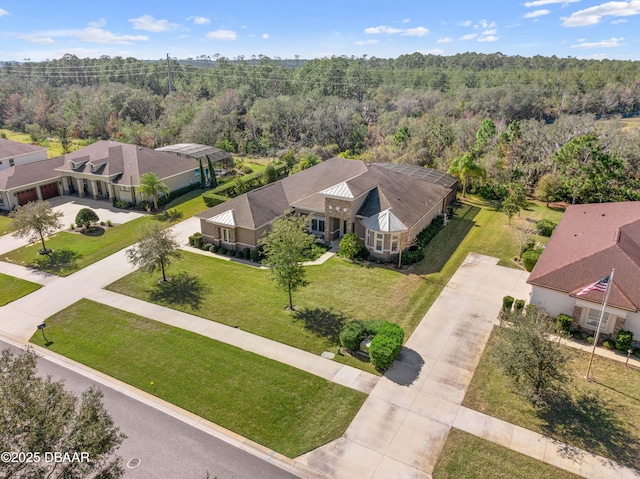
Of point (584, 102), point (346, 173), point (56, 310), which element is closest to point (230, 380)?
point (56, 310)

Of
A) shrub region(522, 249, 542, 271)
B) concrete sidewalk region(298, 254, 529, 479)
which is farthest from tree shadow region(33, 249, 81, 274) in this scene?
shrub region(522, 249, 542, 271)

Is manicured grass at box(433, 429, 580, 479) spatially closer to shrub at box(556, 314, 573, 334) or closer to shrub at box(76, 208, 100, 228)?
shrub at box(556, 314, 573, 334)

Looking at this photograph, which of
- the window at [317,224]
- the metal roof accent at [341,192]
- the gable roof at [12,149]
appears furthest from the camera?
the gable roof at [12,149]

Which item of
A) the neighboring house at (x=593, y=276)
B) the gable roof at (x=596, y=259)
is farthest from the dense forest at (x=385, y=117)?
the neighboring house at (x=593, y=276)

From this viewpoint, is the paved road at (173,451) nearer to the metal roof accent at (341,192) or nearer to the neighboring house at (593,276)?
the neighboring house at (593,276)

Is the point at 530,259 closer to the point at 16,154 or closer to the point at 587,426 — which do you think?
the point at 587,426

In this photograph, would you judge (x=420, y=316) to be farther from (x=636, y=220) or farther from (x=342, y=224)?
(x=636, y=220)
